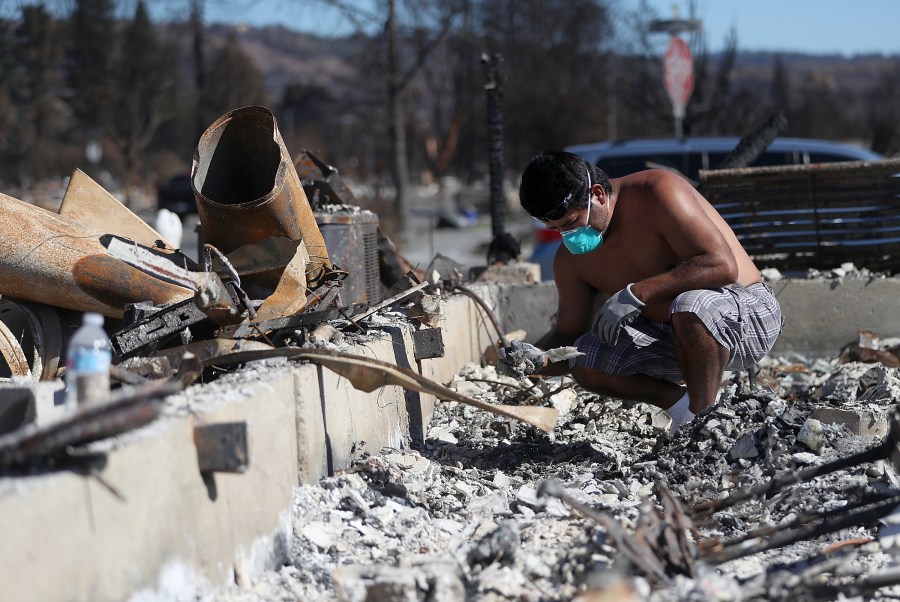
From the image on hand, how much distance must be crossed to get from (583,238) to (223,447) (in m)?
2.14

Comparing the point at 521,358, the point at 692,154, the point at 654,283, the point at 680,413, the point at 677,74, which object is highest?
the point at 677,74

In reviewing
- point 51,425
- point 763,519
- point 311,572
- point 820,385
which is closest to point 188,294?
point 311,572

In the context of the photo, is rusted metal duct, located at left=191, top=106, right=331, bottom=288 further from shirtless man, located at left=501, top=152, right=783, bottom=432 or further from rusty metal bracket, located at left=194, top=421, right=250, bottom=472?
rusty metal bracket, located at left=194, top=421, right=250, bottom=472

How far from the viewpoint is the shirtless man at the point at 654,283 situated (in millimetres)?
4031

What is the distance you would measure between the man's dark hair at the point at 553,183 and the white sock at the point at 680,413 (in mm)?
967

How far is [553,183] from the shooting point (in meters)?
4.04

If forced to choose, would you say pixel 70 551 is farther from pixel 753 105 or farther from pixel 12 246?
pixel 753 105

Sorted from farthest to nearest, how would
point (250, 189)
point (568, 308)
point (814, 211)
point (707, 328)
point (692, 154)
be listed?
point (692, 154)
point (814, 211)
point (250, 189)
point (568, 308)
point (707, 328)

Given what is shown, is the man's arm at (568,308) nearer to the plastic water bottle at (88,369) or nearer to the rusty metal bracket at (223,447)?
the rusty metal bracket at (223,447)

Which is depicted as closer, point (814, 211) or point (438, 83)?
point (814, 211)

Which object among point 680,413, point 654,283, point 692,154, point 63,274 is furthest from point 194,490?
point 692,154

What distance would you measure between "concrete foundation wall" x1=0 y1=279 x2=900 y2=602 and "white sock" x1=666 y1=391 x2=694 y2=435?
113 cm

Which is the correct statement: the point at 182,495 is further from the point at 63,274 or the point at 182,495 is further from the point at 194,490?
the point at 63,274

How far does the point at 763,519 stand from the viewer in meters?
3.40
